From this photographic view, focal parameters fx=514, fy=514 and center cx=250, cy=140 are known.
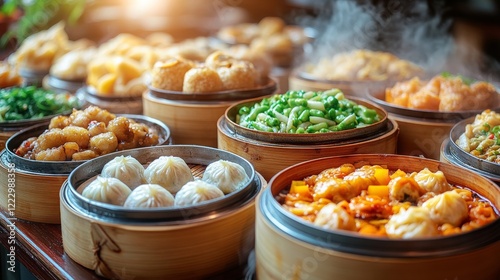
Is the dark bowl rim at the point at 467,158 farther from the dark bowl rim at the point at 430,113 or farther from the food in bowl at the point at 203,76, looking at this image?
the food in bowl at the point at 203,76

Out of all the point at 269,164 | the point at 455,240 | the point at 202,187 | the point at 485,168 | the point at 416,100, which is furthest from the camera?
the point at 416,100

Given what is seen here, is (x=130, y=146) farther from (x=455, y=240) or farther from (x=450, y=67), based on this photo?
(x=450, y=67)

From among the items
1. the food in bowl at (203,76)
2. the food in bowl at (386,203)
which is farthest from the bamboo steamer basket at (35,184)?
the food in bowl at (386,203)

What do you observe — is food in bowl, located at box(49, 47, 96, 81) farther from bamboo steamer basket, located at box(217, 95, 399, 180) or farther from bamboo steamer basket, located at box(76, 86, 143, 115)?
bamboo steamer basket, located at box(217, 95, 399, 180)

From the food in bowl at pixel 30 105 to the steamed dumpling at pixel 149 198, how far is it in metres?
1.95

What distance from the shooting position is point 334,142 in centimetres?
302

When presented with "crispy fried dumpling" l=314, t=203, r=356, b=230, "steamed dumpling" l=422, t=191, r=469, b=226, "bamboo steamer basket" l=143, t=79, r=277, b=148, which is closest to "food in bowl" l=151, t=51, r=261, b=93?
"bamboo steamer basket" l=143, t=79, r=277, b=148

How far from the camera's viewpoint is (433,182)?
2.41 metres

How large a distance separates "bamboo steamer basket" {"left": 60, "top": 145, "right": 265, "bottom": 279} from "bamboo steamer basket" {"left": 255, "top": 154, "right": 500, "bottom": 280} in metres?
0.28

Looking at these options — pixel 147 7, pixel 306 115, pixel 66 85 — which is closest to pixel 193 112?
pixel 306 115

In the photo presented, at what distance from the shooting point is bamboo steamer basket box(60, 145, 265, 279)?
2266 millimetres

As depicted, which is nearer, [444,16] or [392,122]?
[392,122]

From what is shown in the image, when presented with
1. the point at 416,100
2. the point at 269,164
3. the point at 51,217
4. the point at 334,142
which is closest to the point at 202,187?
the point at 269,164

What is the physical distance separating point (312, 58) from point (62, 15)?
358 cm
